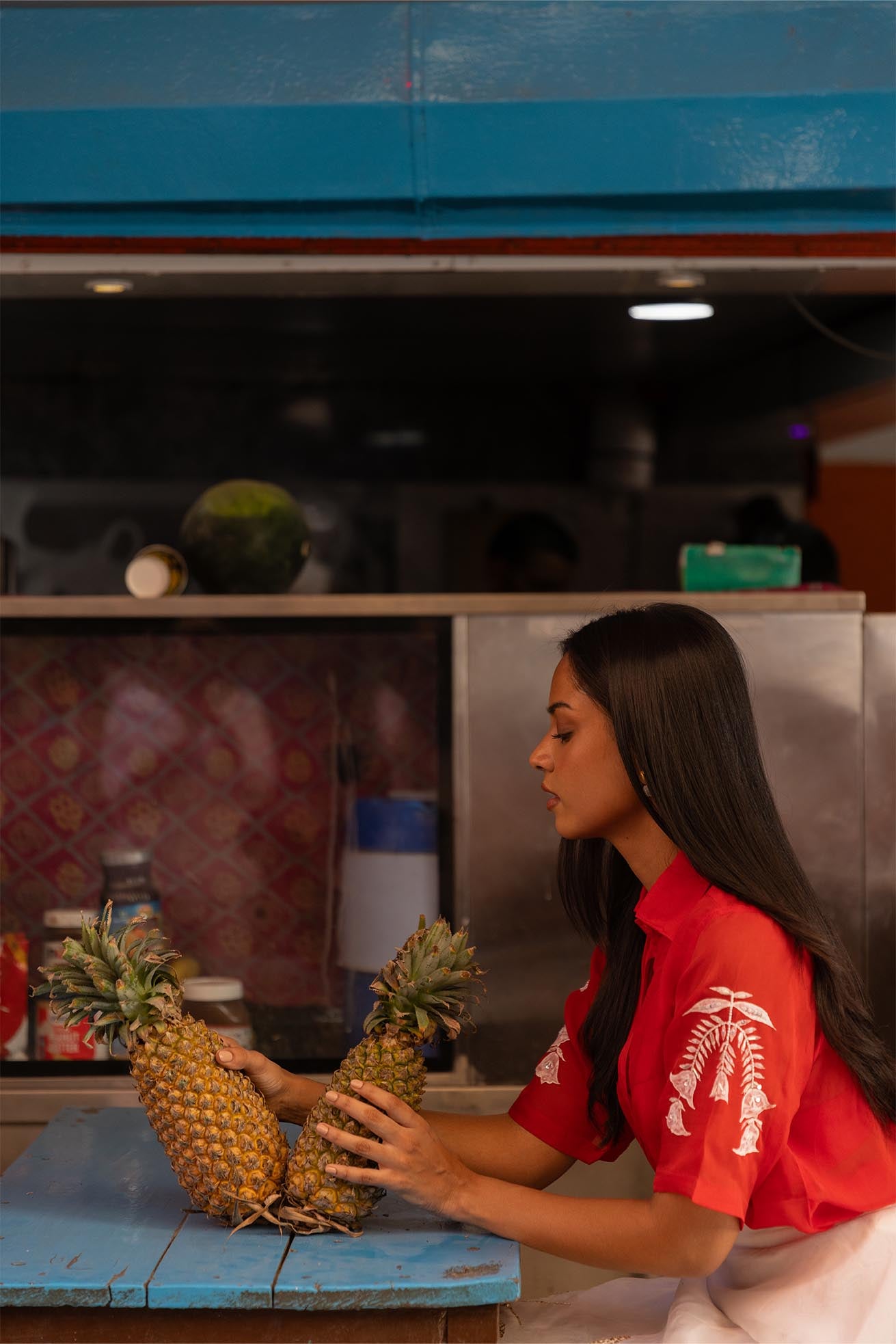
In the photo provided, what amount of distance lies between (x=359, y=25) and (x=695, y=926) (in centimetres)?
174

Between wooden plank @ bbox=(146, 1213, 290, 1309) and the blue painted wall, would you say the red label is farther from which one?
the blue painted wall

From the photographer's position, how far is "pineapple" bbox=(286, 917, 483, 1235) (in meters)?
1.89

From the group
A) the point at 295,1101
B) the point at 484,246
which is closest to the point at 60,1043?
the point at 295,1101

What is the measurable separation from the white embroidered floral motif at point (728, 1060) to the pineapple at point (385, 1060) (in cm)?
31

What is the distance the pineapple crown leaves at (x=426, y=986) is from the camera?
1912 mm

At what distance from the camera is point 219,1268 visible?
5.79ft

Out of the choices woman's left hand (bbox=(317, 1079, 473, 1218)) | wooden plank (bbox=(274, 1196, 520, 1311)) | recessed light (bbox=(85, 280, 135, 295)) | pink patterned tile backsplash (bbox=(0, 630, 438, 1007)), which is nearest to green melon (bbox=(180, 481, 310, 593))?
pink patterned tile backsplash (bbox=(0, 630, 438, 1007))

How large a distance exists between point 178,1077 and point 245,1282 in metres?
0.27

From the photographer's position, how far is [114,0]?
2604 mm

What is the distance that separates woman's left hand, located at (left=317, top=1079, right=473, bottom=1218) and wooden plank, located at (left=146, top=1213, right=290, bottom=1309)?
0.14 metres

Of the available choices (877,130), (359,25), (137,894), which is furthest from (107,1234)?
(877,130)

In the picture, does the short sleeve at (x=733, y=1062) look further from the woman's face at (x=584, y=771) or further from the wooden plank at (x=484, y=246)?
the wooden plank at (x=484, y=246)

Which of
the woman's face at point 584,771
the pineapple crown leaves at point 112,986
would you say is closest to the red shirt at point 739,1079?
the woman's face at point 584,771

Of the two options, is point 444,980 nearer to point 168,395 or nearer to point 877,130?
point 877,130
